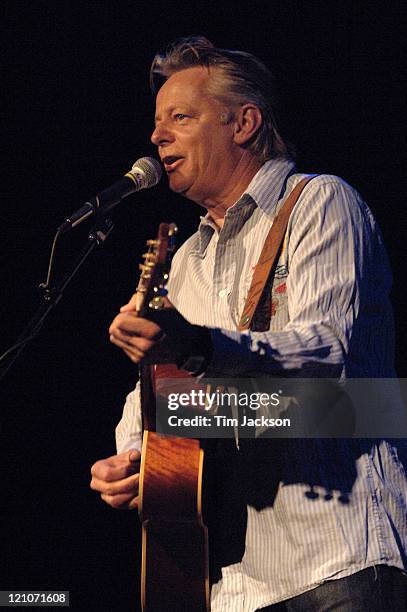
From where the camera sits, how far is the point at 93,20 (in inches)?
165

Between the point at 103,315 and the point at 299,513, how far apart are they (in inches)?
84.1

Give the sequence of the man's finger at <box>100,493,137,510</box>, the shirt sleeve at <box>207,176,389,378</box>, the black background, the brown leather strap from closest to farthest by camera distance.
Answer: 1. the shirt sleeve at <box>207,176,389,378</box>
2. the brown leather strap
3. the man's finger at <box>100,493,137,510</box>
4. the black background

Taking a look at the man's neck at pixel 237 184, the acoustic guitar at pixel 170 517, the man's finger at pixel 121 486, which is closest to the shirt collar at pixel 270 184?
the man's neck at pixel 237 184

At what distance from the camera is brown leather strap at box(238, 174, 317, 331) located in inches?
94.1

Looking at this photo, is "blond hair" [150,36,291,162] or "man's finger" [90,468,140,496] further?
"blond hair" [150,36,291,162]

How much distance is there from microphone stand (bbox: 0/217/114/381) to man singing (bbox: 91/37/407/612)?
1.41 feet

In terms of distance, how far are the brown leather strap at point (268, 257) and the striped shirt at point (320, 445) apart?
0.03 metres

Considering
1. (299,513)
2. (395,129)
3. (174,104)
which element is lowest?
(299,513)

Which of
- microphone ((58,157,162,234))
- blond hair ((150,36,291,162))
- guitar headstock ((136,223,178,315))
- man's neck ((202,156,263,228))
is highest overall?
blond hair ((150,36,291,162))

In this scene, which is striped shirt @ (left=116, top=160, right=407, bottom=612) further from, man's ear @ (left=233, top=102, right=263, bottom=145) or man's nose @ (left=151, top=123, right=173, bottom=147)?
man's nose @ (left=151, top=123, right=173, bottom=147)

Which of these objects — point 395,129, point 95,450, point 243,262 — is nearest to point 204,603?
point 243,262

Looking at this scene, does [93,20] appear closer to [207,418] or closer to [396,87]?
[396,87]

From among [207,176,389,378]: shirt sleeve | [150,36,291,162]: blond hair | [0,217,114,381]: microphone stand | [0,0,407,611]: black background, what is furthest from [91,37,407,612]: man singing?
[0,0,407,611]: black background

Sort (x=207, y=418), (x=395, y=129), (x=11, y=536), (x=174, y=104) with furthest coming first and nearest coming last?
(x=11, y=536), (x=395, y=129), (x=174, y=104), (x=207, y=418)
